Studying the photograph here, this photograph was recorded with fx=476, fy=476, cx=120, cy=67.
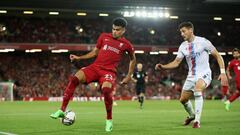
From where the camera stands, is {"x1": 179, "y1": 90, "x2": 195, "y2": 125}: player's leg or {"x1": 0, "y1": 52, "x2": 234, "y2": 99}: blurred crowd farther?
{"x1": 0, "y1": 52, "x2": 234, "y2": 99}: blurred crowd

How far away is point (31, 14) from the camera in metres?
49.8

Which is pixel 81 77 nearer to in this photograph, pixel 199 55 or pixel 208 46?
pixel 199 55

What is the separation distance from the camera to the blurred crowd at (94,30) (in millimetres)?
49344

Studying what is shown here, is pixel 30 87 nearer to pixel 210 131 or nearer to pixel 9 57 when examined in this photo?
pixel 9 57

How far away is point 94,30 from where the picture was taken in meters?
53.1

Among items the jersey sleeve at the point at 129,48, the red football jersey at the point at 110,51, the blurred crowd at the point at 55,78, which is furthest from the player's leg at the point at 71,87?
the blurred crowd at the point at 55,78

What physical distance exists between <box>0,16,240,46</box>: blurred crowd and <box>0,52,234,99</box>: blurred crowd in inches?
114

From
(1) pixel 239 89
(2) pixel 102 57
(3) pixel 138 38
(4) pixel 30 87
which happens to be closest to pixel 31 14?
(4) pixel 30 87

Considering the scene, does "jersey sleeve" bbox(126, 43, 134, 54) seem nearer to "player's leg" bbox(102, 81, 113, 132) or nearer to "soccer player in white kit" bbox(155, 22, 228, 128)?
"soccer player in white kit" bbox(155, 22, 228, 128)

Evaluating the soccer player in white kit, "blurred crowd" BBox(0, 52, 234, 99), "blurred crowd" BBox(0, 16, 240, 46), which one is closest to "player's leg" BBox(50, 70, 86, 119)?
the soccer player in white kit

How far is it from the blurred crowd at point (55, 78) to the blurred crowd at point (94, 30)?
2.90 metres

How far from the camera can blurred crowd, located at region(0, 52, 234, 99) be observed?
154 feet

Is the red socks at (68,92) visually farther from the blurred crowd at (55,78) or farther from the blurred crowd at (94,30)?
the blurred crowd at (94,30)

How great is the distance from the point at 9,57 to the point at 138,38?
1437 cm
